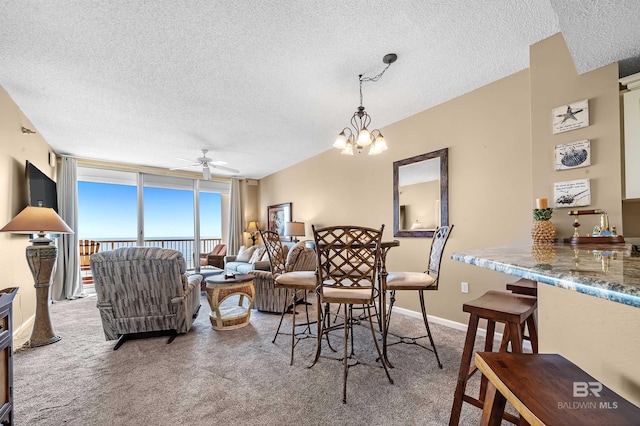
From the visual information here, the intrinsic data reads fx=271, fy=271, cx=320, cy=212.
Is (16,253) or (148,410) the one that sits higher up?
(16,253)

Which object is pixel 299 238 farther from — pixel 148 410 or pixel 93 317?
pixel 148 410

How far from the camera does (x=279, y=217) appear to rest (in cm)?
630

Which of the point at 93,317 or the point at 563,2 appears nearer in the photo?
the point at 563,2

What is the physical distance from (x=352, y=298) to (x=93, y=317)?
12.3ft

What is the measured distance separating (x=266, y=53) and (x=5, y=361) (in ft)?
7.85

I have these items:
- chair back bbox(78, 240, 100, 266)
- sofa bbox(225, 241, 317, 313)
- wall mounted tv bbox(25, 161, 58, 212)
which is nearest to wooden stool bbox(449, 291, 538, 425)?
sofa bbox(225, 241, 317, 313)

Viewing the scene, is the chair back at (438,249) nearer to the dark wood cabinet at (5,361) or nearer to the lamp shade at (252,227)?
the dark wood cabinet at (5,361)

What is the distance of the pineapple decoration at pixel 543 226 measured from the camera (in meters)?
1.76

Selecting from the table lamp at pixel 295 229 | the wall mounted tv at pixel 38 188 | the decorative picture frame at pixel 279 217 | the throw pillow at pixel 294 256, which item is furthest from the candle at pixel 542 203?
the wall mounted tv at pixel 38 188

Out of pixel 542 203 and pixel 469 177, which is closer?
pixel 542 203

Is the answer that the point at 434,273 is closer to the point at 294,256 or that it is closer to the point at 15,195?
the point at 294,256


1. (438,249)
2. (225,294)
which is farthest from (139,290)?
(438,249)

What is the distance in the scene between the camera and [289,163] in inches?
227

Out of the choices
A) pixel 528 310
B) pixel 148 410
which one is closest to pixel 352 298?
pixel 528 310
